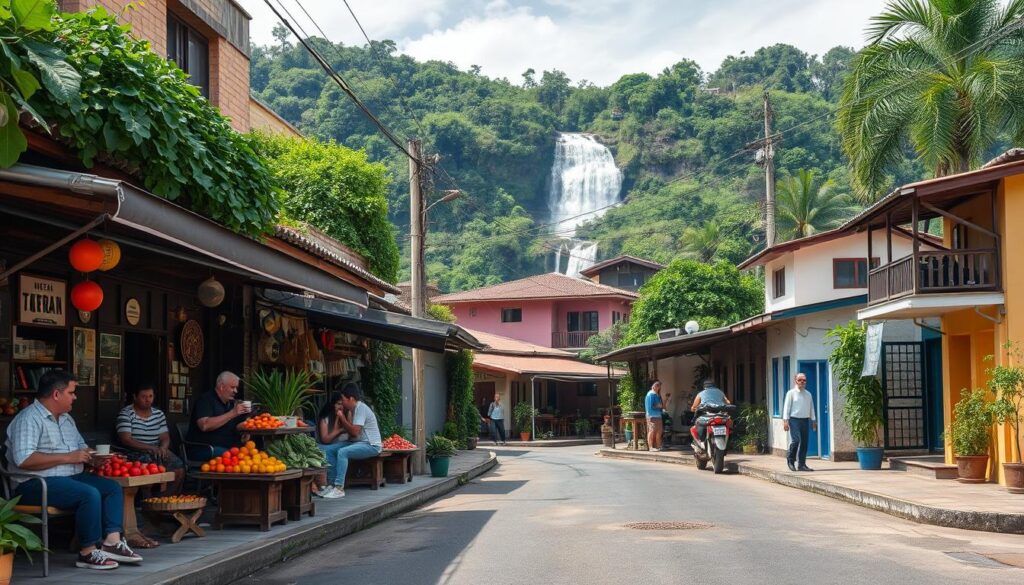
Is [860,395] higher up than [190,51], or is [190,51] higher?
[190,51]

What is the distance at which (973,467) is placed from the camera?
53.7 feet

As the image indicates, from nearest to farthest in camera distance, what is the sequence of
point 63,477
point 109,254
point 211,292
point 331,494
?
point 63,477 < point 109,254 < point 211,292 < point 331,494

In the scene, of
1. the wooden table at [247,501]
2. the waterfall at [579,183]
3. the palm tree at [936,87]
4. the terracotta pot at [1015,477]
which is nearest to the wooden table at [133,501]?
the wooden table at [247,501]

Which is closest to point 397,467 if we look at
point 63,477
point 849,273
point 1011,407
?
point 63,477

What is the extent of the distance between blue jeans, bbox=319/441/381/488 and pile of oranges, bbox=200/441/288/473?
11.7 feet

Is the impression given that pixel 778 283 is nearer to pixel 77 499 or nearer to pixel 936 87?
pixel 936 87

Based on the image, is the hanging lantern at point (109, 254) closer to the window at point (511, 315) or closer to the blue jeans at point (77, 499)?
the blue jeans at point (77, 499)

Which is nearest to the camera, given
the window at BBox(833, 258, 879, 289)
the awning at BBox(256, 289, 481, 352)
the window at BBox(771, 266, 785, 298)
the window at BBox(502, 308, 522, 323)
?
the awning at BBox(256, 289, 481, 352)

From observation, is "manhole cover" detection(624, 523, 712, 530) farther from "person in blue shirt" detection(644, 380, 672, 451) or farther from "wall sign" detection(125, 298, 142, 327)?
"person in blue shirt" detection(644, 380, 672, 451)

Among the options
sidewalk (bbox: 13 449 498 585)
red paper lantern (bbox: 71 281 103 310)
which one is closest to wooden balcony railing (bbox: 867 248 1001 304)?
sidewalk (bbox: 13 449 498 585)

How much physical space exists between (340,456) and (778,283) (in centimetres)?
1907

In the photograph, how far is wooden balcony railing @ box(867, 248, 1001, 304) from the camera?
54.3ft

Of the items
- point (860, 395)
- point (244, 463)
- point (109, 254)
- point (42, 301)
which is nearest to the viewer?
point (109, 254)

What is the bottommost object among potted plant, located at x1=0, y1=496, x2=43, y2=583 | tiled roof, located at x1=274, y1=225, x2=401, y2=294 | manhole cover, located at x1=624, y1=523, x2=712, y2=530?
manhole cover, located at x1=624, y1=523, x2=712, y2=530
